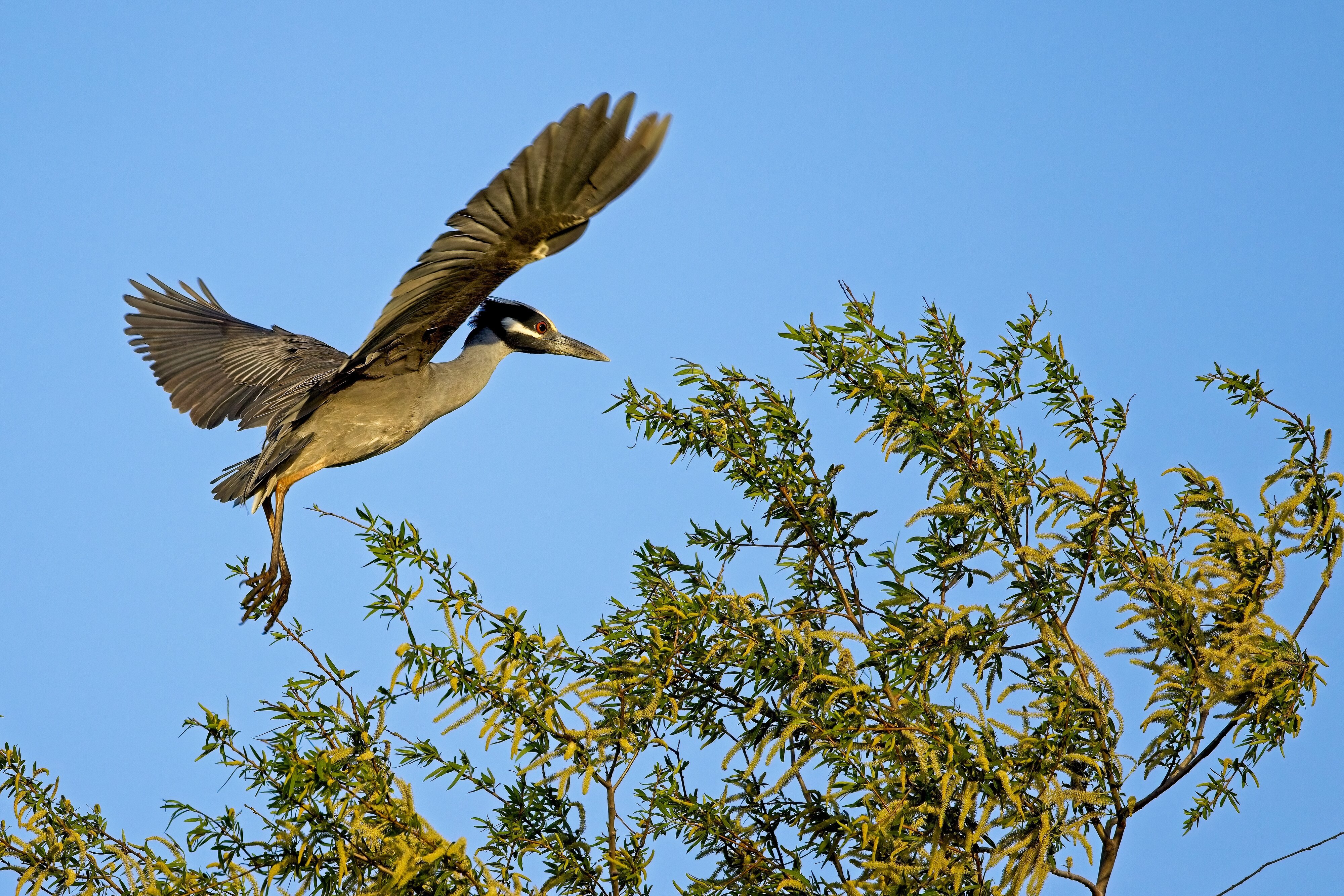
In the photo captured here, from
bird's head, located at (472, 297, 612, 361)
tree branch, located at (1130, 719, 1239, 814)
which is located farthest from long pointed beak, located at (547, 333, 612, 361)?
tree branch, located at (1130, 719, 1239, 814)

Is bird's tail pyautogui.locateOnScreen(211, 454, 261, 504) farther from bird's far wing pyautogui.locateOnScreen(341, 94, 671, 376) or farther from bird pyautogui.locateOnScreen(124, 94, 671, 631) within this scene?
bird's far wing pyautogui.locateOnScreen(341, 94, 671, 376)

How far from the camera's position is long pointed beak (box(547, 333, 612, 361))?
6.20 m

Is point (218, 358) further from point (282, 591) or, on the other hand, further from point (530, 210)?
point (530, 210)

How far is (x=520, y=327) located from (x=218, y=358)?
185cm

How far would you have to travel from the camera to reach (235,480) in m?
5.61

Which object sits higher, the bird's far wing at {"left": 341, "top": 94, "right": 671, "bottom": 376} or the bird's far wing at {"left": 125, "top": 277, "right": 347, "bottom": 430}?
the bird's far wing at {"left": 125, "top": 277, "right": 347, "bottom": 430}

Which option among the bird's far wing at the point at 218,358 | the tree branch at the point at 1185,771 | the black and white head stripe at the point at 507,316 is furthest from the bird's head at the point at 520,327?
the tree branch at the point at 1185,771

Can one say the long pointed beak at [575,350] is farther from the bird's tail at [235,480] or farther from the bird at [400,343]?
the bird's tail at [235,480]

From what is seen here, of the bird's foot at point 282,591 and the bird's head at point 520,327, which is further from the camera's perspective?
the bird's head at point 520,327

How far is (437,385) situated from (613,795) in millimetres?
2988

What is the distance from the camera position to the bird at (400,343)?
3.66m

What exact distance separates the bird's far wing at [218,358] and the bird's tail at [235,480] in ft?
0.88

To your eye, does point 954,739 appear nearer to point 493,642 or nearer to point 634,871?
point 634,871

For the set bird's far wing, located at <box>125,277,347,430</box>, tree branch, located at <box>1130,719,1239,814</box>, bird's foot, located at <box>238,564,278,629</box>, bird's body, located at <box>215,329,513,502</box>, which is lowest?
tree branch, located at <box>1130,719,1239,814</box>
